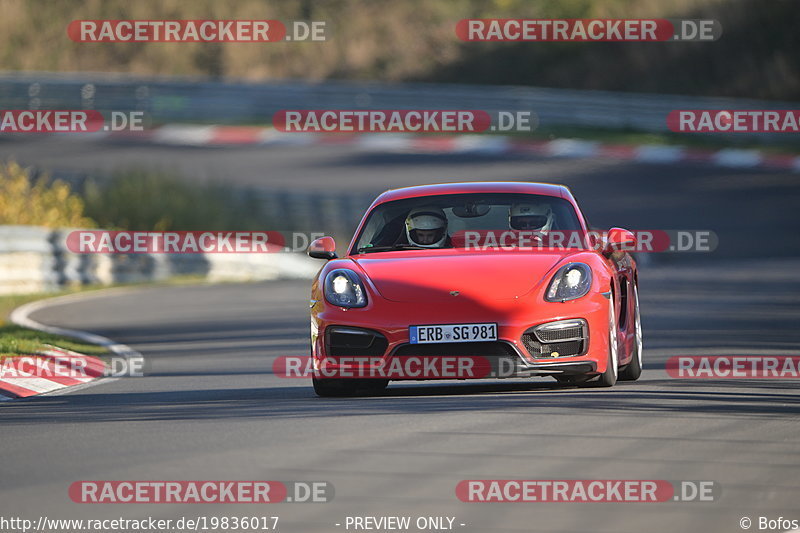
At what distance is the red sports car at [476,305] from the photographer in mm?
9523

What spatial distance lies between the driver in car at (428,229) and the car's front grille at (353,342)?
1.11m

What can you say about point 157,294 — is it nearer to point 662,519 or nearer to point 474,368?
point 474,368

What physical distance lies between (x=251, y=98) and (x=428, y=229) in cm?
2970

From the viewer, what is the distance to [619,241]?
1048 cm

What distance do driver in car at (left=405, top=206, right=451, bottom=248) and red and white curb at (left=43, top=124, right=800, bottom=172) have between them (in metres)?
21.6

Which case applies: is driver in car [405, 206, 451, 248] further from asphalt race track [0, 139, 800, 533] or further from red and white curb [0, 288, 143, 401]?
red and white curb [0, 288, 143, 401]

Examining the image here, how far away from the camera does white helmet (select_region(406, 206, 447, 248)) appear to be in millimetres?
10672

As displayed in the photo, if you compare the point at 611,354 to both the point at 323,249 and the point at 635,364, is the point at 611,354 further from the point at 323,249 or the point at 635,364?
the point at 323,249

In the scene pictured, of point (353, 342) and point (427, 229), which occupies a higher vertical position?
point (427, 229)

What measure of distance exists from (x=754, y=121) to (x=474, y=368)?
2660 centimetres

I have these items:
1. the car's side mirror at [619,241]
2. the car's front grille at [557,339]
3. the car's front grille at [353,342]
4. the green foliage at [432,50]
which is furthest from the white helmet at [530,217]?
the green foliage at [432,50]

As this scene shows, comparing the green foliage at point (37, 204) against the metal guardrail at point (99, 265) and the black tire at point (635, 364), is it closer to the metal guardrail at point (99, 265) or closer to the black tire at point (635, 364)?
the metal guardrail at point (99, 265)

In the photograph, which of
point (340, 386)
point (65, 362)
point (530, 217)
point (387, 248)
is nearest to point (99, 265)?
point (65, 362)

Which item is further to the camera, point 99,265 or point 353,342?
point 99,265
